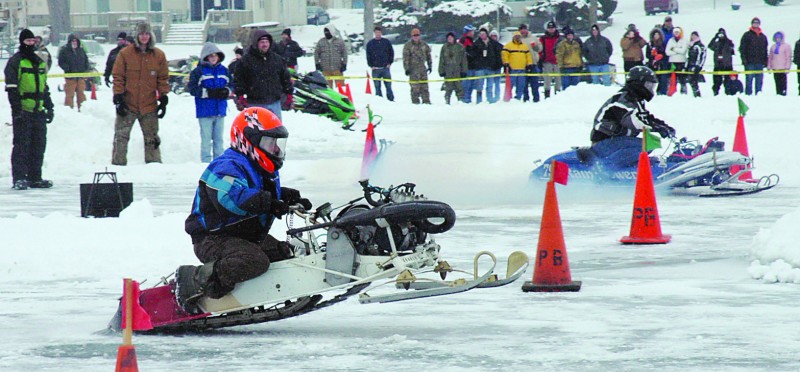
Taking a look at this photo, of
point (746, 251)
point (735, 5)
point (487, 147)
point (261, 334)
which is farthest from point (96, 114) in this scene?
point (735, 5)

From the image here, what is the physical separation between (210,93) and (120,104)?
4.13 feet

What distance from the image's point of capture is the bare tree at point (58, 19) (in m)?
60.4

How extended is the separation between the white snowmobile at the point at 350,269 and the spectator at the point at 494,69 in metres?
22.5

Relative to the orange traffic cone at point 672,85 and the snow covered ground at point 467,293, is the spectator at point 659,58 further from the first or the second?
the snow covered ground at point 467,293

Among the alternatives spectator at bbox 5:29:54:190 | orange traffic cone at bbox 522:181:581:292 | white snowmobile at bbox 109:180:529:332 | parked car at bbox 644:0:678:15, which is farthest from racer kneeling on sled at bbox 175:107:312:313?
parked car at bbox 644:0:678:15

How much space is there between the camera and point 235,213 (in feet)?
22.2

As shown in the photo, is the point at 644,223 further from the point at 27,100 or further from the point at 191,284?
the point at 27,100

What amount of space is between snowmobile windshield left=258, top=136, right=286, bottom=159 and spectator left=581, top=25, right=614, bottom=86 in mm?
23829

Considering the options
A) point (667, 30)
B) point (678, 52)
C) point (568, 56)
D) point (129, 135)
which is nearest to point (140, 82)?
point (129, 135)

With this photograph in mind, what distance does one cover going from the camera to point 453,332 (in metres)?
6.94

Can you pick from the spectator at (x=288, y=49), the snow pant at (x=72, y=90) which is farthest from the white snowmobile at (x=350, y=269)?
the spectator at (x=288, y=49)

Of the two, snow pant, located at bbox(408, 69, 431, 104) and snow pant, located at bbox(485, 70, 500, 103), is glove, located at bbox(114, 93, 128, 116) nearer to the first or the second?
snow pant, located at bbox(485, 70, 500, 103)

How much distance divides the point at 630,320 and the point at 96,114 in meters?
15.8

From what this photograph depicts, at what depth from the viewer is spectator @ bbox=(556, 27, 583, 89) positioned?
1212 inches
